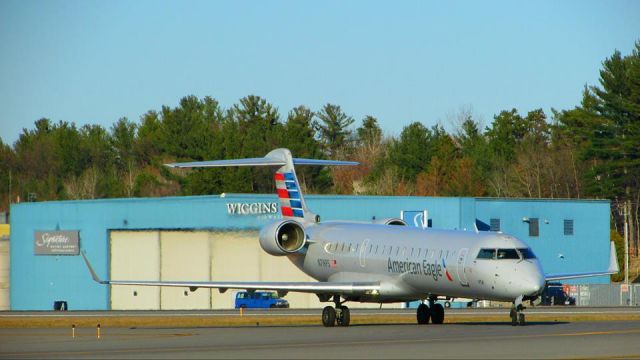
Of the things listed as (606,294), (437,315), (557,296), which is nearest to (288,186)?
(437,315)

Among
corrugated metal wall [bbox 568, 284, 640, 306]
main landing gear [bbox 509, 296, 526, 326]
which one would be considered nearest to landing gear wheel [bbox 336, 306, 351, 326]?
main landing gear [bbox 509, 296, 526, 326]

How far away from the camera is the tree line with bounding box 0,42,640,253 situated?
9506cm

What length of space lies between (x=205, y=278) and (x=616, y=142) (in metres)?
39.1

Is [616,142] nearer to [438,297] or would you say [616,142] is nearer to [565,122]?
[565,122]

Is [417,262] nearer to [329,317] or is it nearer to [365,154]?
[329,317]

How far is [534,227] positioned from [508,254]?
3446cm

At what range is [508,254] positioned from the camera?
1339 inches

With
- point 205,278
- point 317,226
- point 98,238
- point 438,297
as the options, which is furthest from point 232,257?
point 438,297

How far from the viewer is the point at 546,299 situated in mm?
65500

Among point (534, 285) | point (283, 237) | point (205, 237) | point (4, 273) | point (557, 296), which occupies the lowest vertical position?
point (557, 296)

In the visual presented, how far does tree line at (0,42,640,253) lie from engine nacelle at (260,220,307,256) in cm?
5236

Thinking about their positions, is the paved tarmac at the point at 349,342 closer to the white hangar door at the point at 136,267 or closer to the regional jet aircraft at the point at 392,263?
the regional jet aircraft at the point at 392,263

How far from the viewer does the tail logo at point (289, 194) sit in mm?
44062

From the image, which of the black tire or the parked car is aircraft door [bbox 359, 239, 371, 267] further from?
the parked car
